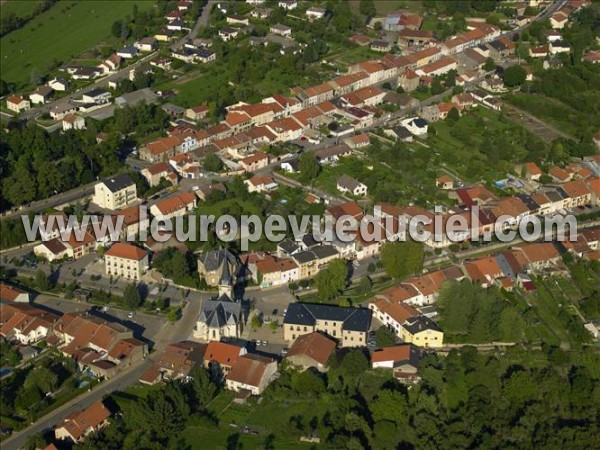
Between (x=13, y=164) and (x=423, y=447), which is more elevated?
(x=13, y=164)

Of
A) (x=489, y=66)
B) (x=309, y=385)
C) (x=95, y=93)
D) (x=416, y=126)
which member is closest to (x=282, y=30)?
(x=489, y=66)

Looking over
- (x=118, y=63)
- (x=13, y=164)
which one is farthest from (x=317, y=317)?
(x=118, y=63)

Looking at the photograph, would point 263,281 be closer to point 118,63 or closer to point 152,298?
point 152,298

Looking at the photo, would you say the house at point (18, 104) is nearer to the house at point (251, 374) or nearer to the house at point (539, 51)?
the house at point (251, 374)

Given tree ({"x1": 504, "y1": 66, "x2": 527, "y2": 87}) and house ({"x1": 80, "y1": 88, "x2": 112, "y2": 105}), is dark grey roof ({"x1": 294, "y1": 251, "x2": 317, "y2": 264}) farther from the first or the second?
tree ({"x1": 504, "y1": 66, "x2": 527, "y2": 87})

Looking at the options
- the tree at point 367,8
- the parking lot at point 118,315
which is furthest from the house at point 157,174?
the tree at point 367,8
